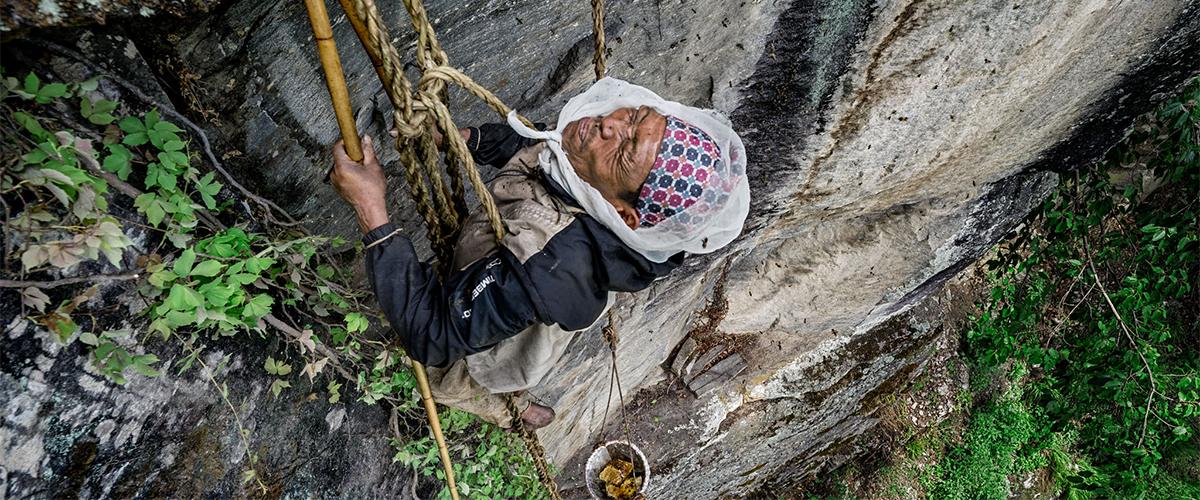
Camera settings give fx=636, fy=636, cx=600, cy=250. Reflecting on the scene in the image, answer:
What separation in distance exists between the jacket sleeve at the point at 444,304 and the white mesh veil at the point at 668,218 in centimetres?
36

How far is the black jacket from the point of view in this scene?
2141mm

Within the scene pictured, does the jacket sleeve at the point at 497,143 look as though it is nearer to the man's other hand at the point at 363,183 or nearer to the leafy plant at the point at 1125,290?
the man's other hand at the point at 363,183

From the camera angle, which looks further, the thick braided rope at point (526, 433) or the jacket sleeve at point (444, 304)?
the thick braided rope at point (526, 433)

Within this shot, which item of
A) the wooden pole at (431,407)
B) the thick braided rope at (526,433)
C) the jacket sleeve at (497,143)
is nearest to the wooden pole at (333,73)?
the jacket sleeve at (497,143)

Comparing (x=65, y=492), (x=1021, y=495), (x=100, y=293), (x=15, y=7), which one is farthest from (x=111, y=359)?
(x=1021, y=495)

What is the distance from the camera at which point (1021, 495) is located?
25.9 ft

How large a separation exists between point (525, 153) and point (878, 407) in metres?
6.39

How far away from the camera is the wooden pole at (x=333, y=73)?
1827 millimetres

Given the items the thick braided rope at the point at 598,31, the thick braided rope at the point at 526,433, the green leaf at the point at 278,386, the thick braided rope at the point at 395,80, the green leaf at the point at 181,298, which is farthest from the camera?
the thick braided rope at the point at 526,433

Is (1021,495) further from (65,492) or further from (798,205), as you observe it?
(65,492)

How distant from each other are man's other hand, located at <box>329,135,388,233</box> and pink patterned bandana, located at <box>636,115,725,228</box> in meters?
0.90

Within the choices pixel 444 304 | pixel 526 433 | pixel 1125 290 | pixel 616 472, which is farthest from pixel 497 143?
pixel 1125 290

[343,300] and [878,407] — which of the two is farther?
[878,407]

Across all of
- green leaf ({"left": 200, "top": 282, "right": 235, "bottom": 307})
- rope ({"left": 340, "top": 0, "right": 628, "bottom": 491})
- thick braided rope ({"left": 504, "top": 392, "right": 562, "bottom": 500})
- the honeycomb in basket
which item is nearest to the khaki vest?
rope ({"left": 340, "top": 0, "right": 628, "bottom": 491})
